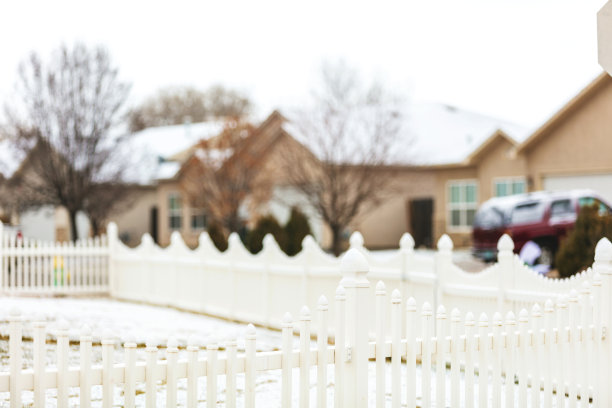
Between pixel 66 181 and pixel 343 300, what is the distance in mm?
21642

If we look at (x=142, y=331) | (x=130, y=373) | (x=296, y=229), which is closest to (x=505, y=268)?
(x=130, y=373)

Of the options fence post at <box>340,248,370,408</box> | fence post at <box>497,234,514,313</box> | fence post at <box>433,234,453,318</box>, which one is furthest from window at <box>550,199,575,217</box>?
fence post at <box>340,248,370,408</box>

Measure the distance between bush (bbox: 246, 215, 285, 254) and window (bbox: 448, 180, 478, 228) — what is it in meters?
12.9

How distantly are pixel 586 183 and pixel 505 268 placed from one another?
15323 millimetres

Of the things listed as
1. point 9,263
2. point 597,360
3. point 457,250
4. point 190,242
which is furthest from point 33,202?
point 597,360

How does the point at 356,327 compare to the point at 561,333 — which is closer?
the point at 356,327

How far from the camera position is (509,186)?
1081 inches

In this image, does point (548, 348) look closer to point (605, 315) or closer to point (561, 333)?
point (561, 333)

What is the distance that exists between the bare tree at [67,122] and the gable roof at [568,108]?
12278 mm

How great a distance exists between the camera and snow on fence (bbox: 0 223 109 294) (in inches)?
664

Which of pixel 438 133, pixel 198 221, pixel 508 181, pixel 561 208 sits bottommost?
pixel 198 221

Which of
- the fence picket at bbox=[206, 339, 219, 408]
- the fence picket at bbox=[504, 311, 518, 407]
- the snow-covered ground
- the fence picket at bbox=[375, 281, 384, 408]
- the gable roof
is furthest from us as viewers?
the gable roof

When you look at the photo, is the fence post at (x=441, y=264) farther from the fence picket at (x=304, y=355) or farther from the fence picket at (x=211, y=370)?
the fence picket at (x=211, y=370)

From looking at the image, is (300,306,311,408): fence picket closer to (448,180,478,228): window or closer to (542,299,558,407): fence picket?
(542,299,558,407): fence picket
